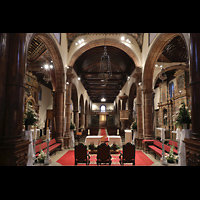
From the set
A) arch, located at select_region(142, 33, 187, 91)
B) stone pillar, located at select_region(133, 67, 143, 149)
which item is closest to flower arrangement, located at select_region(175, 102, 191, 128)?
arch, located at select_region(142, 33, 187, 91)

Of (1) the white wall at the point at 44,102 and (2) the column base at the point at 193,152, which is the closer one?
(2) the column base at the point at 193,152

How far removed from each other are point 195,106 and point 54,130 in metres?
7.55

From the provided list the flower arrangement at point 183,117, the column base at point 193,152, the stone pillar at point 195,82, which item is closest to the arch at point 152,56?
the flower arrangement at point 183,117

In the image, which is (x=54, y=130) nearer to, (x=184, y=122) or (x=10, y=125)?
(x=10, y=125)

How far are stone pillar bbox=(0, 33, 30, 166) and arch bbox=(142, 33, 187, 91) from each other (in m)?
6.13

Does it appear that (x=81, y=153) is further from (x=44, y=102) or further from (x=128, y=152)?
(x=44, y=102)

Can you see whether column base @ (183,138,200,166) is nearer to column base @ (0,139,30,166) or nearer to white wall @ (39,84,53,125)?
column base @ (0,139,30,166)

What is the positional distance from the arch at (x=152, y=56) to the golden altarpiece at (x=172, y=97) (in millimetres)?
3454

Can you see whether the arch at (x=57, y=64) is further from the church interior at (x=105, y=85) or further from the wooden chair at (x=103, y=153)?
the wooden chair at (x=103, y=153)

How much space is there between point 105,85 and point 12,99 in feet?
26.5

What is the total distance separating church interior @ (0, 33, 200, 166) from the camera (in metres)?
2.91

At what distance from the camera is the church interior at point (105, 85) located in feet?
9.55

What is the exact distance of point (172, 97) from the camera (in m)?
13.0
